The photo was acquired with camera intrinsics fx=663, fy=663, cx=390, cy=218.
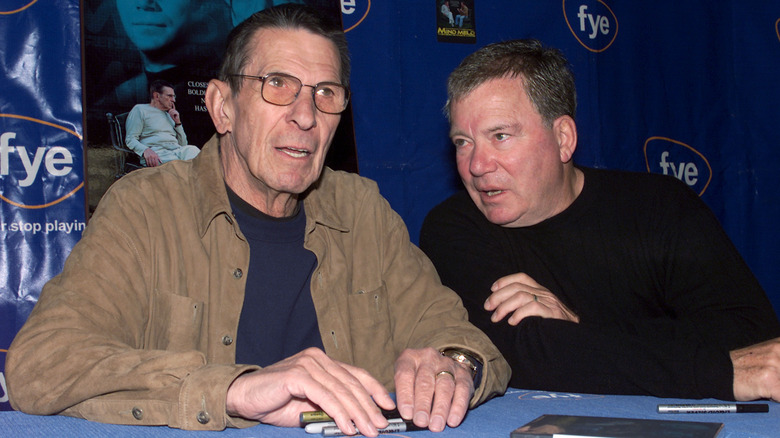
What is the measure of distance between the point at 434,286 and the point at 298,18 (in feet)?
2.92

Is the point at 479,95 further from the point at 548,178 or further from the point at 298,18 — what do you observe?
the point at 298,18

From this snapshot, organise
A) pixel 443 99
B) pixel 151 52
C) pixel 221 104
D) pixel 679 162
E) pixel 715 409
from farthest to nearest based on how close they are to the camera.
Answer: pixel 679 162
pixel 443 99
pixel 151 52
pixel 221 104
pixel 715 409

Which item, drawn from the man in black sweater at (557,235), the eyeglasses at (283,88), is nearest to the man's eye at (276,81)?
the eyeglasses at (283,88)

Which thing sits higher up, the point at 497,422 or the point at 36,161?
the point at 36,161

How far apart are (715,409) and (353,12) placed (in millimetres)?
2471

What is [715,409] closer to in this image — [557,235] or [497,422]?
[497,422]

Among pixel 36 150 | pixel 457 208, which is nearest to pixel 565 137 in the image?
pixel 457 208

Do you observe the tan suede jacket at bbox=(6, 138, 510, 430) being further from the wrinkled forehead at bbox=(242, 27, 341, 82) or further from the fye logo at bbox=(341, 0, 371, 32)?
the fye logo at bbox=(341, 0, 371, 32)

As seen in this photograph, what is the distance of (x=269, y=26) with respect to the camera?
191 cm

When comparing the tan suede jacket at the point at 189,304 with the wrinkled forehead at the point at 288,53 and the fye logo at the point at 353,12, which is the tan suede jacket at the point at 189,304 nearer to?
the wrinkled forehead at the point at 288,53

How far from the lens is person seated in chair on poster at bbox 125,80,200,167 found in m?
2.82

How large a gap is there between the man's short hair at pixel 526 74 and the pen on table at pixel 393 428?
4.13 feet

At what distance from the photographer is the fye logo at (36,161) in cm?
263

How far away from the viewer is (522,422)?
1245 mm
